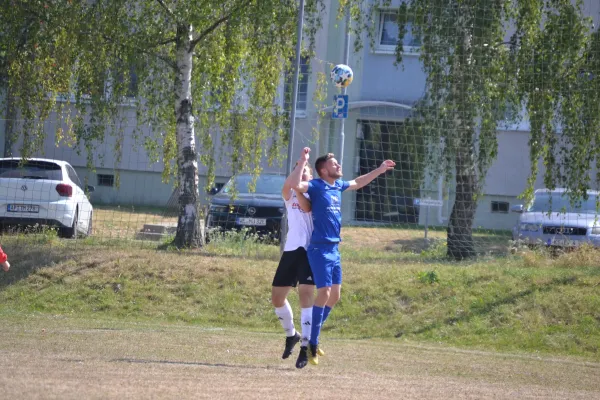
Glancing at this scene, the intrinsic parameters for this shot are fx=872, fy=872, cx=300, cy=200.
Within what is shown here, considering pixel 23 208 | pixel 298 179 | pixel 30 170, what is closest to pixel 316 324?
pixel 298 179

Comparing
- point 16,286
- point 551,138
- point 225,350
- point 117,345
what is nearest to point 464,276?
point 551,138

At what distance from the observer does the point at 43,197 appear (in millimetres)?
16281

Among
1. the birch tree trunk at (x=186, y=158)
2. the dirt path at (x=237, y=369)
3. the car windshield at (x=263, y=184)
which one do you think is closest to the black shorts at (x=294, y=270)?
→ the dirt path at (x=237, y=369)

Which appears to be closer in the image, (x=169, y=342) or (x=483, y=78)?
(x=169, y=342)

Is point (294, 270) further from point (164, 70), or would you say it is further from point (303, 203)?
point (164, 70)

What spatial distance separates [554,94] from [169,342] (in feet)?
25.0

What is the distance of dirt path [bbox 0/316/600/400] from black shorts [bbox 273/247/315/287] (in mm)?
860

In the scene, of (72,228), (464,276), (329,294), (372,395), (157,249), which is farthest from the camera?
(72,228)

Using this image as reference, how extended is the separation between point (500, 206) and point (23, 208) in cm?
1015

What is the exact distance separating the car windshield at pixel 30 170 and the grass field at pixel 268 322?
120 centimetres

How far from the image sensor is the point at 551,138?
47.2 feet

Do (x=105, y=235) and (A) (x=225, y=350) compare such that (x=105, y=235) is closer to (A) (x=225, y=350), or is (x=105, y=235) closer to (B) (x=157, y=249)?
(B) (x=157, y=249)

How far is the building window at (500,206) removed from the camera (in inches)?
753

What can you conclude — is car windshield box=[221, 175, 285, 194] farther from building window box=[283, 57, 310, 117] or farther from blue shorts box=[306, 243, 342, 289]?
blue shorts box=[306, 243, 342, 289]
